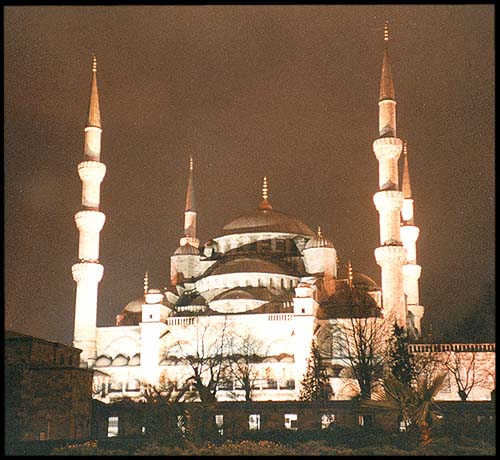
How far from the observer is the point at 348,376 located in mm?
36531

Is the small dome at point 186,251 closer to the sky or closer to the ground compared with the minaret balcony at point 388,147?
closer to the ground

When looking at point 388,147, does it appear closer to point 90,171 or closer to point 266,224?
point 266,224

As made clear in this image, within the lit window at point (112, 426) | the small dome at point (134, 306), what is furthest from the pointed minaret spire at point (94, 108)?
the lit window at point (112, 426)

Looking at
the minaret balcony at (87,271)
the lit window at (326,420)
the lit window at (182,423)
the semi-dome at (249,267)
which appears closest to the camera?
the lit window at (182,423)

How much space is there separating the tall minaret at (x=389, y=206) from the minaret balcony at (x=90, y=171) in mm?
12423

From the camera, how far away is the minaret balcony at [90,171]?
4181 cm

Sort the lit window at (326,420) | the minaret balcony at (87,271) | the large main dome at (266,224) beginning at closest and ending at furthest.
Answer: the lit window at (326,420) → the minaret balcony at (87,271) → the large main dome at (266,224)

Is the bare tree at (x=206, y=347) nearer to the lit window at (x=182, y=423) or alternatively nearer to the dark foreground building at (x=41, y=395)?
the dark foreground building at (x=41, y=395)

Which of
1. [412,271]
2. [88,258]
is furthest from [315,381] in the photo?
[412,271]

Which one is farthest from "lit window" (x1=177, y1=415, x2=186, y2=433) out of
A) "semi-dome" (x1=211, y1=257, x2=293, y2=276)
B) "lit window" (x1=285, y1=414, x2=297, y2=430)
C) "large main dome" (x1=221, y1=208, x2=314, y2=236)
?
"large main dome" (x1=221, y1=208, x2=314, y2=236)

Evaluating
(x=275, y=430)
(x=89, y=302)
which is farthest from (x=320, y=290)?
(x=275, y=430)

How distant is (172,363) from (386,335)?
894cm

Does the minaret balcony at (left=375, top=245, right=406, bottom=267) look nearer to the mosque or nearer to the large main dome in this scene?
the mosque

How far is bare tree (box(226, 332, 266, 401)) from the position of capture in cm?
3576
